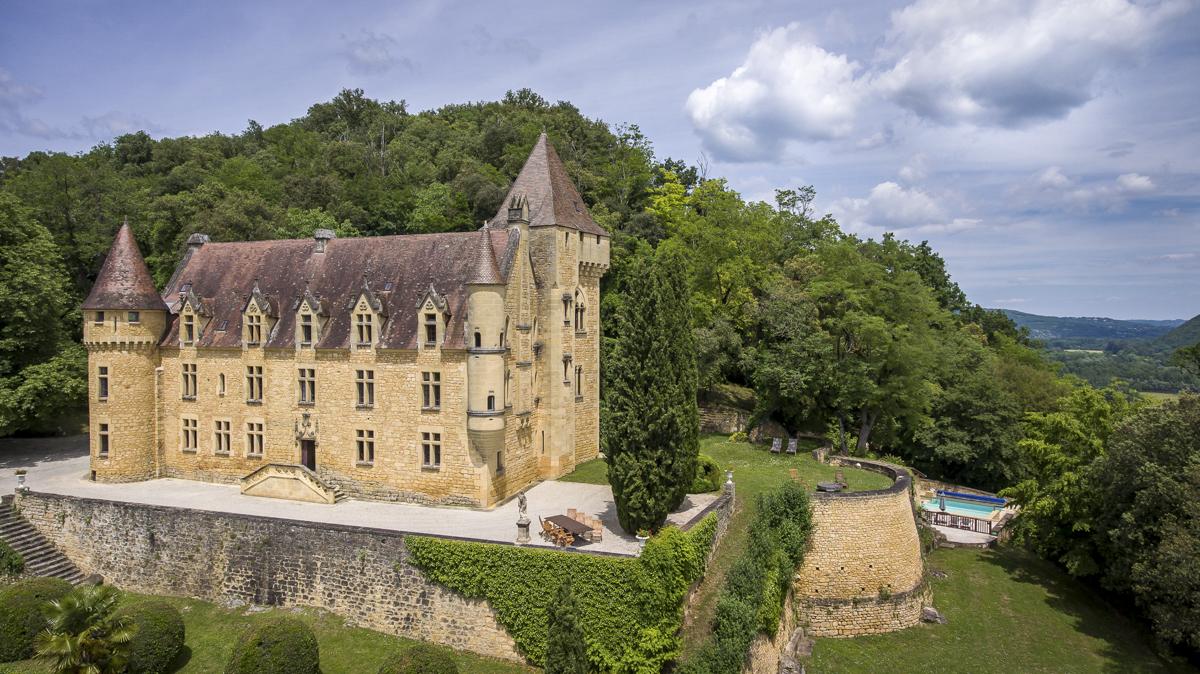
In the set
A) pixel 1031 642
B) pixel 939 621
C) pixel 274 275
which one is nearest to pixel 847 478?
pixel 939 621

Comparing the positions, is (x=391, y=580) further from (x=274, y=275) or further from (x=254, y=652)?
(x=274, y=275)

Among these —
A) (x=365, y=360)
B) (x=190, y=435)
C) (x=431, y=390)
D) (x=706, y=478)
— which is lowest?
(x=706, y=478)

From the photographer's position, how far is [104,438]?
31750 mm

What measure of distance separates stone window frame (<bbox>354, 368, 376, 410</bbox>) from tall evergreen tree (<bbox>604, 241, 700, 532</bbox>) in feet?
37.8

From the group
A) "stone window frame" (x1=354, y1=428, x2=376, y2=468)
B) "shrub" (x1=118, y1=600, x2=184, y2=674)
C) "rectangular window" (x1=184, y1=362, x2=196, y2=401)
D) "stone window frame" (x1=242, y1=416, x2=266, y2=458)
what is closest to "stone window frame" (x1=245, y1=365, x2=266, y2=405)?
"stone window frame" (x1=242, y1=416, x2=266, y2=458)

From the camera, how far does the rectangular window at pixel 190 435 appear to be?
32562mm

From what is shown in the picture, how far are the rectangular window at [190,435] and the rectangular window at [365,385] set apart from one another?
979 centimetres

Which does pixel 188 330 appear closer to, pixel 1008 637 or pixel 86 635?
pixel 86 635

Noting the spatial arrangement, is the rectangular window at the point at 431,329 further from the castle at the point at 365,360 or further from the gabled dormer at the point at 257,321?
the gabled dormer at the point at 257,321

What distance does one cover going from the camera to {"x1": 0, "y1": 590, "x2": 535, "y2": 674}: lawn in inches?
817

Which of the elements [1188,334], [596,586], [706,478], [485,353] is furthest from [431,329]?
[1188,334]

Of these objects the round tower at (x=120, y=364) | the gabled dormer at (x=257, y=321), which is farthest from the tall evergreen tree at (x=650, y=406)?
the round tower at (x=120, y=364)

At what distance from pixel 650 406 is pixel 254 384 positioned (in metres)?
20.0

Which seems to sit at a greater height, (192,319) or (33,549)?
(192,319)
